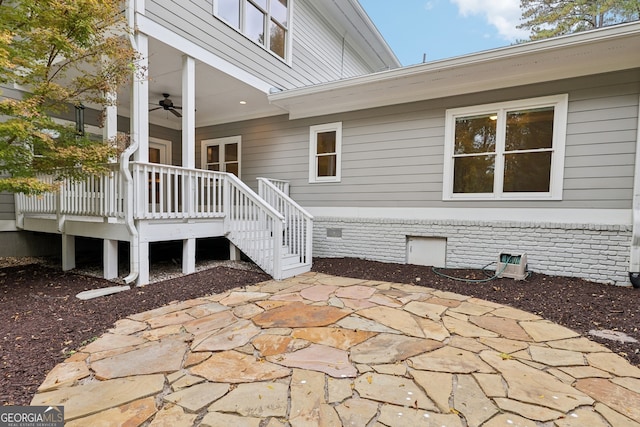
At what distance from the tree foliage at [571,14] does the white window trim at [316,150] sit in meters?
11.4

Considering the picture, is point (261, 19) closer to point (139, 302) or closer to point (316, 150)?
point (316, 150)

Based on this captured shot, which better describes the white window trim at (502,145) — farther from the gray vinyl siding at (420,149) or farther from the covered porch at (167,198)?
the covered porch at (167,198)

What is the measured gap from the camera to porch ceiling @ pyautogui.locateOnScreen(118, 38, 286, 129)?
5184mm

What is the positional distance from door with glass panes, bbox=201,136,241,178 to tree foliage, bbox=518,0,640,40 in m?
13.1

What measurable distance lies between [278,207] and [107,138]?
2894 millimetres

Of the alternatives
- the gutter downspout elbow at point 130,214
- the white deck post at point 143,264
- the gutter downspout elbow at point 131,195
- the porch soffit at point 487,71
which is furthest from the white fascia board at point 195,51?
the white deck post at point 143,264

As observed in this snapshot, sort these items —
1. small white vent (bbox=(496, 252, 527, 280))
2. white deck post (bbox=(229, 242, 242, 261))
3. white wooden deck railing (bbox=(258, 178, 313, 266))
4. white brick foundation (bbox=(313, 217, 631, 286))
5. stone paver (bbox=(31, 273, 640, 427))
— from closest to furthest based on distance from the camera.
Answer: stone paver (bbox=(31, 273, 640, 427)) < white brick foundation (bbox=(313, 217, 631, 286)) < small white vent (bbox=(496, 252, 527, 280)) < white wooden deck railing (bbox=(258, 178, 313, 266)) < white deck post (bbox=(229, 242, 242, 261))

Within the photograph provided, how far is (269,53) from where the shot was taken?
255 inches

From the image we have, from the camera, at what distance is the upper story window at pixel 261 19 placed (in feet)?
18.7

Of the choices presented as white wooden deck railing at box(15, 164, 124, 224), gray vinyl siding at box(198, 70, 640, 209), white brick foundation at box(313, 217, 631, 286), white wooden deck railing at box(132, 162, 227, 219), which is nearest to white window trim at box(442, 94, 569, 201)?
gray vinyl siding at box(198, 70, 640, 209)

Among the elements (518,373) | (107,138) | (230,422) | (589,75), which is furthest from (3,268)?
(589,75)

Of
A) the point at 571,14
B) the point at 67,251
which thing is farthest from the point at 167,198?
the point at 571,14

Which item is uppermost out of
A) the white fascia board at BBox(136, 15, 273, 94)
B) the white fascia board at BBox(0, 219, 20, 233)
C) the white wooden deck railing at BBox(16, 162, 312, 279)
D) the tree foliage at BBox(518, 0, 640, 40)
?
the tree foliage at BBox(518, 0, 640, 40)

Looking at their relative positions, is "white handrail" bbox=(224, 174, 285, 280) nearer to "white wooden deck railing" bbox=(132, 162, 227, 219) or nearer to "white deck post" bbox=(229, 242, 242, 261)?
"white wooden deck railing" bbox=(132, 162, 227, 219)
